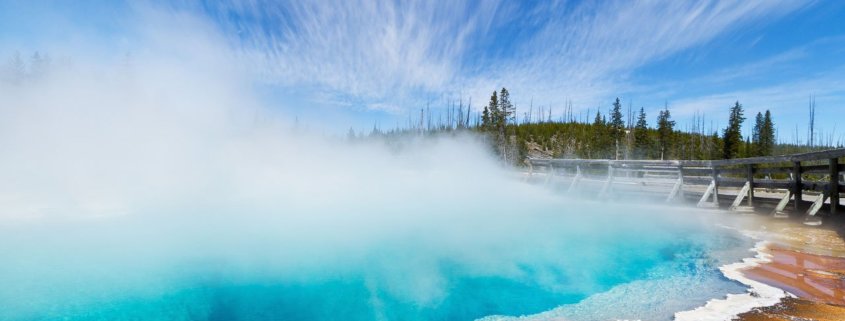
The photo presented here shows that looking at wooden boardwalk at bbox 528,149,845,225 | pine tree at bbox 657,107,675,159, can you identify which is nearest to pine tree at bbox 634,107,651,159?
pine tree at bbox 657,107,675,159

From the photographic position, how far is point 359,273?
5.72 m

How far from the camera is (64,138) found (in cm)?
1478

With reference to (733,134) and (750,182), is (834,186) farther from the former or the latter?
(733,134)

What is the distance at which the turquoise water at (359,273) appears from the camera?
14.3ft

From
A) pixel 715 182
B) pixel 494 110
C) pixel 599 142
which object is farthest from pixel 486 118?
pixel 715 182

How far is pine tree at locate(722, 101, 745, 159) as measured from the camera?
1786 inches

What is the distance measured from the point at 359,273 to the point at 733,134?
180 ft

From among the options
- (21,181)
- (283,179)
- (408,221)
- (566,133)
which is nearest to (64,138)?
(21,181)

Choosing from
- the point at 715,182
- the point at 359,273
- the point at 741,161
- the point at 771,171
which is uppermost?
the point at 741,161

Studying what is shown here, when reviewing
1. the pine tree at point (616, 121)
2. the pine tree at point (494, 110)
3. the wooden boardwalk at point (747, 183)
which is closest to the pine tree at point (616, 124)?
the pine tree at point (616, 121)

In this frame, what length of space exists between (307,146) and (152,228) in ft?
55.1

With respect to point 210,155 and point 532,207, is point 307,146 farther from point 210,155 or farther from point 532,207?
point 532,207

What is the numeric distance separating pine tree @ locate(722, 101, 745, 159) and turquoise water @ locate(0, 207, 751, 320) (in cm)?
4740

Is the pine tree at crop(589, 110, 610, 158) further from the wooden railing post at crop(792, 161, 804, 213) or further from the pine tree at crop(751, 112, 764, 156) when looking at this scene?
the wooden railing post at crop(792, 161, 804, 213)
